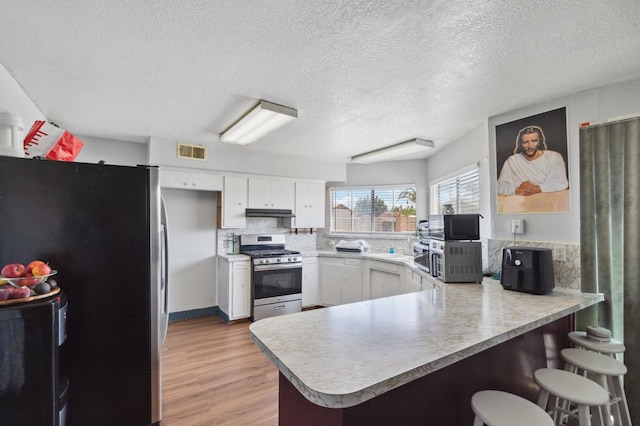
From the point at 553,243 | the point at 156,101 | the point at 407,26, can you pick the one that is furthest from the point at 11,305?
the point at 553,243

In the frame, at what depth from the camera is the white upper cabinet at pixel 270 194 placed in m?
4.28

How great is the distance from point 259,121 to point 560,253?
2.73m

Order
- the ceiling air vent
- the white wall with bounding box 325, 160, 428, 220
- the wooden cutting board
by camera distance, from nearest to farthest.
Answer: the wooden cutting board, the ceiling air vent, the white wall with bounding box 325, 160, 428, 220

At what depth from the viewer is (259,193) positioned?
170 inches

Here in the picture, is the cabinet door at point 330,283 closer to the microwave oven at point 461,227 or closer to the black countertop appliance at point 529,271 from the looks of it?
the microwave oven at point 461,227

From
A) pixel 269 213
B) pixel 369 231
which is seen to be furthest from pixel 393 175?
pixel 269 213

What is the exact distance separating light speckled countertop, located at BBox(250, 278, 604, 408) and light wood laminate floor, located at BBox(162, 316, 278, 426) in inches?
45.9

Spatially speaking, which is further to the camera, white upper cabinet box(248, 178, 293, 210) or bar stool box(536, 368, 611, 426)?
white upper cabinet box(248, 178, 293, 210)

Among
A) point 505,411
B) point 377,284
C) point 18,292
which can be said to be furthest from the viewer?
point 377,284

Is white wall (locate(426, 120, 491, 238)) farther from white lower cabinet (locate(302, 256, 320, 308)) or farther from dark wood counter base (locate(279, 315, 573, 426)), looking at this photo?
white lower cabinet (locate(302, 256, 320, 308))

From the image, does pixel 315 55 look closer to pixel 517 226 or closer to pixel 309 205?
pixel 517 226

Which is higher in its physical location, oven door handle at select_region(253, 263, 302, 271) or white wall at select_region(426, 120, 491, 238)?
white wall at select_region(426, 120, 491, 238)

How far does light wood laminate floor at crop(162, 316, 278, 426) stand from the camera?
2033mm

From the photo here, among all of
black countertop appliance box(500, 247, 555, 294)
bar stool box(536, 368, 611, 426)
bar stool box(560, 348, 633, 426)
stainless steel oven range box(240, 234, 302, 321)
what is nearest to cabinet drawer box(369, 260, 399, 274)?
stainless steel oven range box(240, 234, 302, 321)
